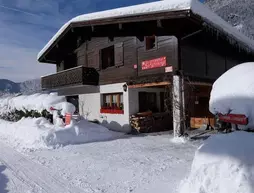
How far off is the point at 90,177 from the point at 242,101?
3447mm

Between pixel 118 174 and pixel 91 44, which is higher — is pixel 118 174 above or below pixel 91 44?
below

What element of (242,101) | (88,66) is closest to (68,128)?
(88,66)

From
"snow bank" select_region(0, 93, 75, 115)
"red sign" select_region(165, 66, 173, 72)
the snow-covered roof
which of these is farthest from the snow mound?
"snow bank" select_region(0, 93, 75, 115)

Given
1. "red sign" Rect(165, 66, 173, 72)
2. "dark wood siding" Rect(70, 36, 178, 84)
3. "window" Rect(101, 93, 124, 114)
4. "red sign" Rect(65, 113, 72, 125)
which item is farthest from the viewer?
"window" Rect(101, 93, 124, 114)

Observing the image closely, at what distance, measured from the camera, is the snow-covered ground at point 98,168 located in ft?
14.7

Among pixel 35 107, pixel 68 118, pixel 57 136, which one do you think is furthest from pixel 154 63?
pixel 35 107

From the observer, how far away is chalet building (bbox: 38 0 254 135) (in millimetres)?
9484

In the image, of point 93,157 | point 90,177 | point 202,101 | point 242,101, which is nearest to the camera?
point 242,101

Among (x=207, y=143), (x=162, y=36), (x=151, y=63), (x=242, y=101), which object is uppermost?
(x=162, y=36)

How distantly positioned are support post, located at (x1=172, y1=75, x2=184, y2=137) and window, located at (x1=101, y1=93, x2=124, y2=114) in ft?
11.7

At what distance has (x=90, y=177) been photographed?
16.4 ft

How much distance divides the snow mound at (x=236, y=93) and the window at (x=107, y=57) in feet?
33.5

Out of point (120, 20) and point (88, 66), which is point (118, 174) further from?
point (88, 66)

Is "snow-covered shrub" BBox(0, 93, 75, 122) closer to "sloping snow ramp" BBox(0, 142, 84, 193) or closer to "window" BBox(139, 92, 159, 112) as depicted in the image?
"window" BBox(139, 92, 159, 112)
